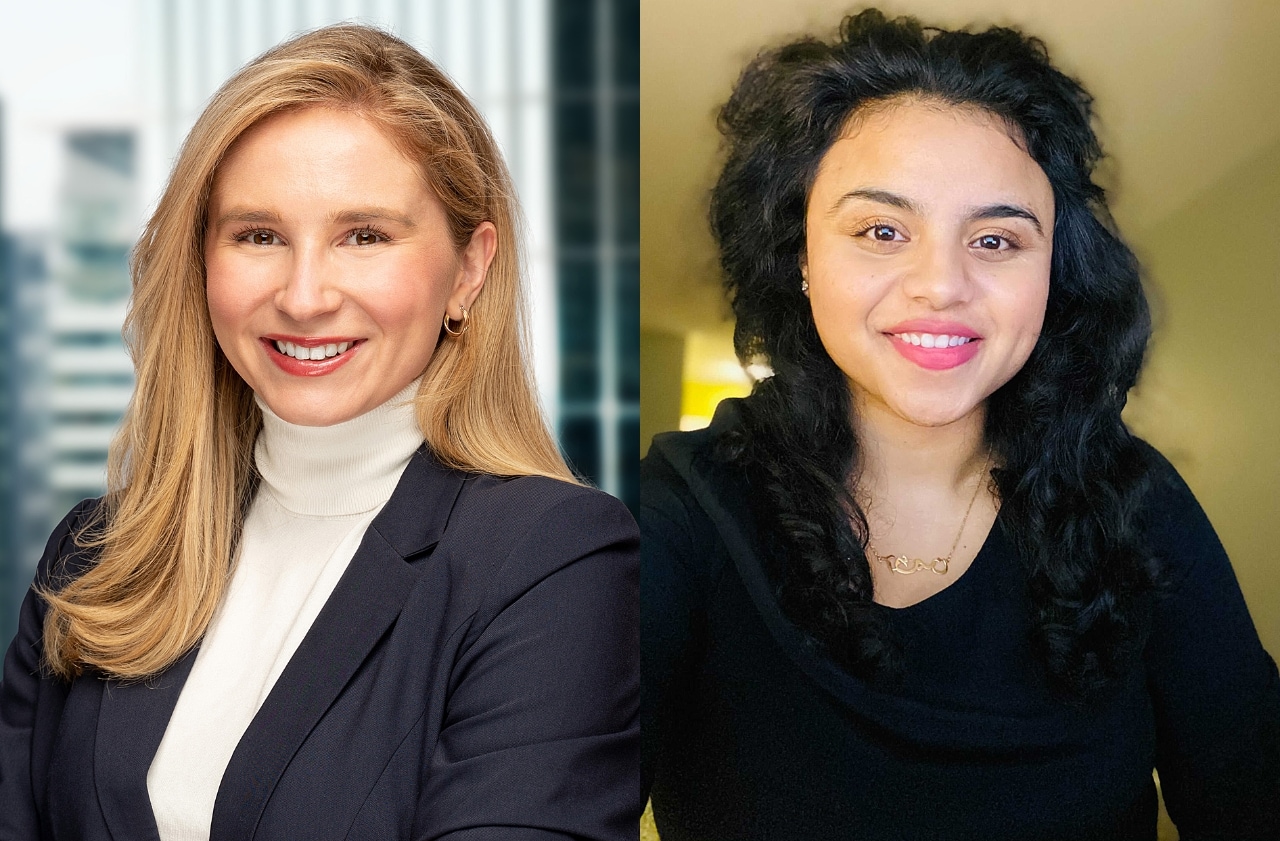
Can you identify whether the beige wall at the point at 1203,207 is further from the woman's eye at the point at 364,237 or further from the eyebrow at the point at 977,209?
the woman's eye at the point at 364,237

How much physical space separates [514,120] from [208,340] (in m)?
1.54

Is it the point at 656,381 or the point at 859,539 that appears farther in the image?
the point at 656,381

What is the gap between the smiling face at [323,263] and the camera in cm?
133

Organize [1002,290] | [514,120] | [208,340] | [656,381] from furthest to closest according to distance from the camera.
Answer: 1. [514,120]
2. [208,340]
3. [656,381]
4. [1002,290]

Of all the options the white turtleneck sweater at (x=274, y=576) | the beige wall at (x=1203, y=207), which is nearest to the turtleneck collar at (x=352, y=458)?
the white turtleneck sweater at (x=274, y=576)

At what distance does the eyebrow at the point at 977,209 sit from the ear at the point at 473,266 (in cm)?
51

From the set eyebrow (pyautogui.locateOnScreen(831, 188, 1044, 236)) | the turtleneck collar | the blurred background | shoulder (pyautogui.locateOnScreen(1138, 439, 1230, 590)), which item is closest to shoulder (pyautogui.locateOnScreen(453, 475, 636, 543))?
the turtleneck collar

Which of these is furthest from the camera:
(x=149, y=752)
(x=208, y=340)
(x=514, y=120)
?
(x=514, y=120)

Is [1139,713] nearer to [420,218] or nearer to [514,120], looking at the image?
[420,218]

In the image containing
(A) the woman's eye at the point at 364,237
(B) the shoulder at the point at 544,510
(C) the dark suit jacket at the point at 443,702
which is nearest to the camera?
Result: (C) the dark suit jacket at the point at 443,702

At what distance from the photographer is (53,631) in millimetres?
1427

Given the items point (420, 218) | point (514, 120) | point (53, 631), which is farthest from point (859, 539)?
point (514, 120)

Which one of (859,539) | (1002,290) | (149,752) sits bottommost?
(149,752)

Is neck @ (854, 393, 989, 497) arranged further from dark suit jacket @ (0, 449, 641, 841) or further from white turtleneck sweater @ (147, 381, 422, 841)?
white turtleneck sweater @ (147, 381, 422, 841)
